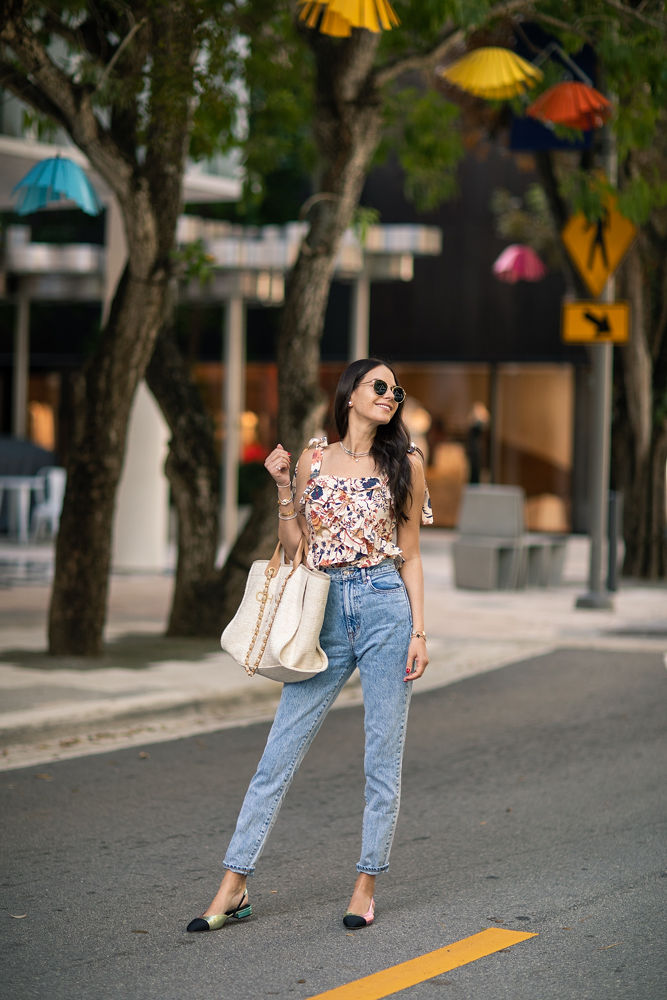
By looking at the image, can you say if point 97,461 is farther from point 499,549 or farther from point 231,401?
point 231,401

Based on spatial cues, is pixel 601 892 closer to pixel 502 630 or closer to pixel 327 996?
pixel 327 996

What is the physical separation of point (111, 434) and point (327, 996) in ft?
23.1

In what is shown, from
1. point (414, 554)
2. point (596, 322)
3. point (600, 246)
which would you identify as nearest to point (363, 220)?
point (600, 246)

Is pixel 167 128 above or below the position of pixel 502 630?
above

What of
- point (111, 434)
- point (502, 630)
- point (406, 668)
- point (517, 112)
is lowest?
point (502, 630)

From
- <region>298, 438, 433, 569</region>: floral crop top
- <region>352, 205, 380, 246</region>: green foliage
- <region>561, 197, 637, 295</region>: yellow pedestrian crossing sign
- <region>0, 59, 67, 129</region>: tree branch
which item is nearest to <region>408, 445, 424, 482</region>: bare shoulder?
<region>298, 438, 433, 569</region>: floral crop top

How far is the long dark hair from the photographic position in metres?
5.34

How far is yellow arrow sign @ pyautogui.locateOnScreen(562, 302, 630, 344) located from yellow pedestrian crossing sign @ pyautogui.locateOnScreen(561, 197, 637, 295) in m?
0.19

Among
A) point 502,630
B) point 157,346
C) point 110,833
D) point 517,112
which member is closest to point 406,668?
point 110,833

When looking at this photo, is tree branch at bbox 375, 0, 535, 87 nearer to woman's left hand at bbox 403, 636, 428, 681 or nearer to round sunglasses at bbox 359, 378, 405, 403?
round sunglasses at bbox 359, 378, 405, 403

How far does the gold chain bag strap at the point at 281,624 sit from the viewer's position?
5.14 metres

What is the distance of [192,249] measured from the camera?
36.1 feet

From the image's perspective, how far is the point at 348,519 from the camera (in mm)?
5277

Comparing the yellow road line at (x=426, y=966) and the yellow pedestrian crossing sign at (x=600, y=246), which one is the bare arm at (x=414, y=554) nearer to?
the yellow road line at (x=426, y=966)
